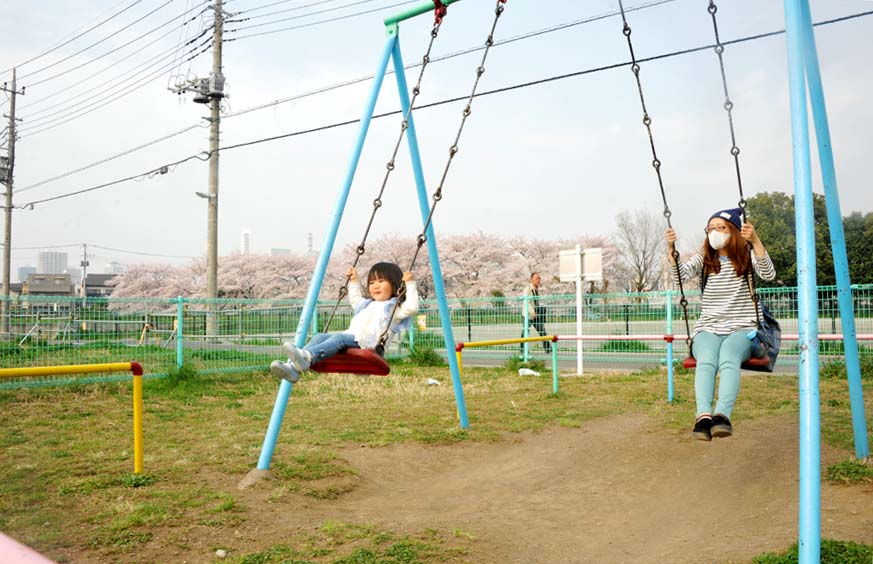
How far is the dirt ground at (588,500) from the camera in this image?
12.0 feet

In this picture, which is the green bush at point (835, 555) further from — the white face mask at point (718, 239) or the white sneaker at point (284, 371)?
the white sneaker at point (284, 371)

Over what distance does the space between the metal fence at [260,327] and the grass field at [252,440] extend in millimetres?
584

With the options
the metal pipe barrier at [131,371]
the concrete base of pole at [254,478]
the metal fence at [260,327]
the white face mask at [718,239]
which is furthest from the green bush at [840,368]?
Answer: the metal pipe barrier at [131,371]

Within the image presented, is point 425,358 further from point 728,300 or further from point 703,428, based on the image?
point 703,428

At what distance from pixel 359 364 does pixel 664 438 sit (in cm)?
329

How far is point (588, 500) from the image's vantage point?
4.70 metres

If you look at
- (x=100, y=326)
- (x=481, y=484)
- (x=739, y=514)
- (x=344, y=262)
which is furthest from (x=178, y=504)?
(x=344, y=262)

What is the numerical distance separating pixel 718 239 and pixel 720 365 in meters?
0.79

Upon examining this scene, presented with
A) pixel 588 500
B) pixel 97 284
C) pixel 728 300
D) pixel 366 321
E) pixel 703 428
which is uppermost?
pixel 97 284

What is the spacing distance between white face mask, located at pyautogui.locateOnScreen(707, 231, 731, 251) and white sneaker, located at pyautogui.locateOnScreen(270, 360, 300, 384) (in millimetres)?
2788

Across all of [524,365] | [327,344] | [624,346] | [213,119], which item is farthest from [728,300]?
[213,119]

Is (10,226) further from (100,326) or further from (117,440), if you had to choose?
(117,440)

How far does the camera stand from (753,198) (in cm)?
3284

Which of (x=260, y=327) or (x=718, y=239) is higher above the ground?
(x=718, y=239)
